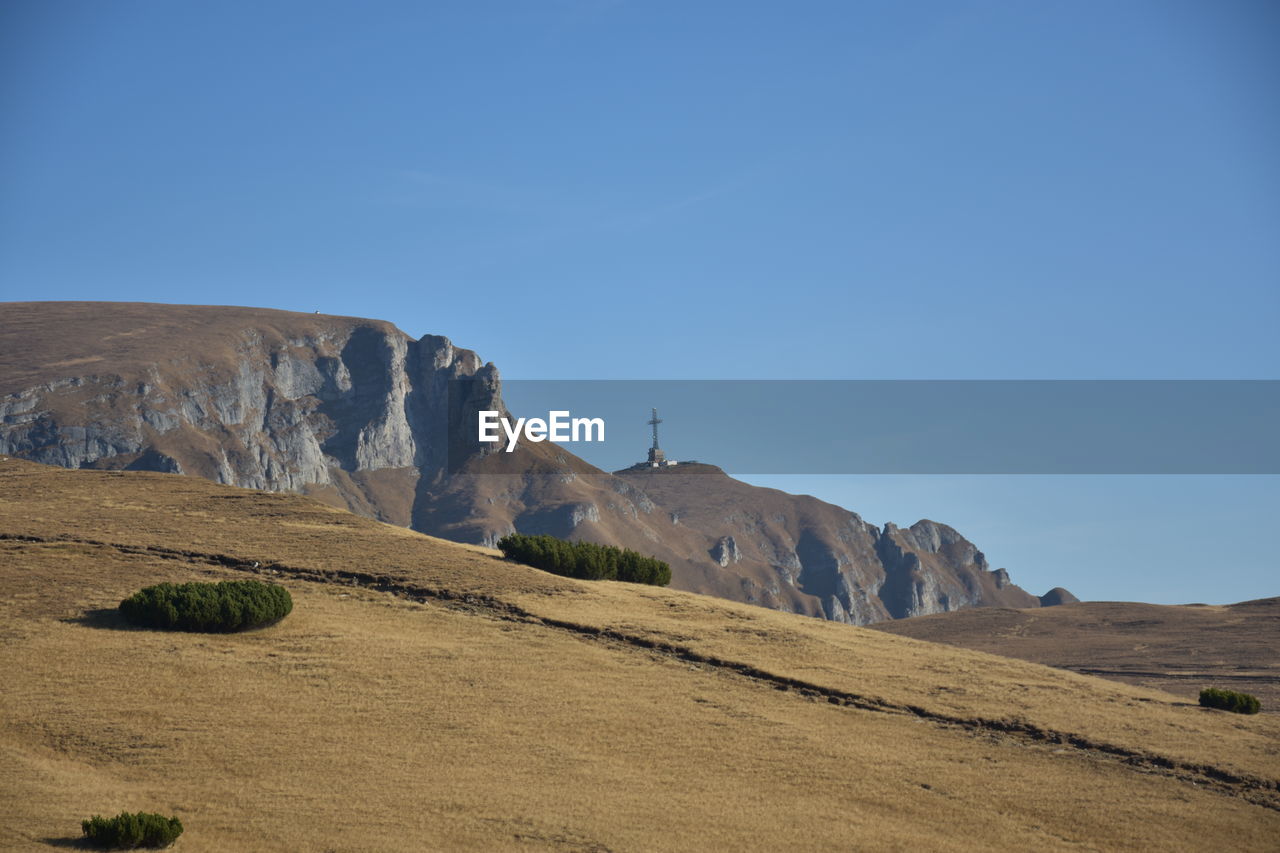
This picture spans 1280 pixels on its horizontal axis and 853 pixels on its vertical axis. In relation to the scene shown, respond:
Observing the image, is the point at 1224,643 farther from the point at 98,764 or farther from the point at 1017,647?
the point at 98,764

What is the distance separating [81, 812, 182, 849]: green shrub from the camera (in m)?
25.9

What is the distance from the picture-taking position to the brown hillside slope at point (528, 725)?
30109 mm

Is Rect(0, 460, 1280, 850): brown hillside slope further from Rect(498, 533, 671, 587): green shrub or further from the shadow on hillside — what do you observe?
Rect(498, 533, 671, 587): green shrub

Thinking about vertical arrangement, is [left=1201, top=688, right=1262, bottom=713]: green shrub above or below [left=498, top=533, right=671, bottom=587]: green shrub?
below

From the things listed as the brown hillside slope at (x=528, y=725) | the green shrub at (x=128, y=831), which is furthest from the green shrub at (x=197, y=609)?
the green shrub at (x=128, y=831)

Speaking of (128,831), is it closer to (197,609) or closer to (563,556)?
Answer: (197,609)

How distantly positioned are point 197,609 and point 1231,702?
39612 mm

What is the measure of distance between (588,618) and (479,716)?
488 inches

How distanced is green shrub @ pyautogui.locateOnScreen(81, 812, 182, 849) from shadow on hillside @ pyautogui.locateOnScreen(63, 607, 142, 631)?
17120 millimetres

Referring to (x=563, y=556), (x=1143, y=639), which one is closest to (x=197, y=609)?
(x=563, y=556)

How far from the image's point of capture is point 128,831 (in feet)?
85.0

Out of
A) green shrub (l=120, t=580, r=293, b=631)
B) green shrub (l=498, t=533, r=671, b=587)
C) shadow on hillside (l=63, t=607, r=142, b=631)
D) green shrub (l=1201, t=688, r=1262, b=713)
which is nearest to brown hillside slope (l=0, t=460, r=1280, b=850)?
shadow on hillside (l=63, t=607, r=142, b=631)

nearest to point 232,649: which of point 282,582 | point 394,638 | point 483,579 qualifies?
point 394,638

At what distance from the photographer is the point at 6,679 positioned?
36.1 m
